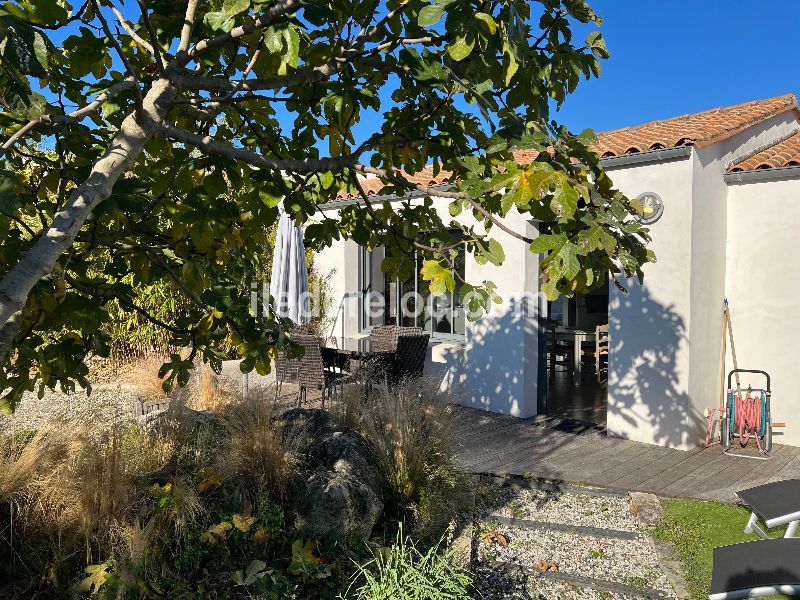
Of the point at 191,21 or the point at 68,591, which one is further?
the point at 68,591

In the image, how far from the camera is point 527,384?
8.60 m

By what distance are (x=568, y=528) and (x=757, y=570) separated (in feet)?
5.49

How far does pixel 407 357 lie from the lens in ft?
27.4

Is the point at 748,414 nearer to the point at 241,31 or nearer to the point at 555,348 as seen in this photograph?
the point at 555,348

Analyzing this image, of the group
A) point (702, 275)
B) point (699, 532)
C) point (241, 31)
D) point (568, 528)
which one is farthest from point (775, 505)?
point (241, 31)

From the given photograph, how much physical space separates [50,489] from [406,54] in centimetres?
305

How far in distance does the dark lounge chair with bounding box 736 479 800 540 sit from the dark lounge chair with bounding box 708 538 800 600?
64 centimetres

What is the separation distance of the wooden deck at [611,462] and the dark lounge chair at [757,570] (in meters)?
2.03

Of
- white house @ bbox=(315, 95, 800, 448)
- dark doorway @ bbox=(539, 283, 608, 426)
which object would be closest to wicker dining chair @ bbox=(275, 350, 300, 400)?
white house @ bbox=(315, 95, 800, 448)

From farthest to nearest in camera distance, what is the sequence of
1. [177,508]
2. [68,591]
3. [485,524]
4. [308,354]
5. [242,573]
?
[308,354] → [485,524] → [177,508] → [242,573] → [68,591]

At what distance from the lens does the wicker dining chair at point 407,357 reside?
325 inches

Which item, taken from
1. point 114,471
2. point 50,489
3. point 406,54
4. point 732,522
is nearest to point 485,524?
point 732,522

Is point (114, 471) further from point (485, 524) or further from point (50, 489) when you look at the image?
point (485, 524)

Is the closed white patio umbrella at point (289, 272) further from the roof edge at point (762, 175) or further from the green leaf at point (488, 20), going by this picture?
the green leaf at point (488, 20)
